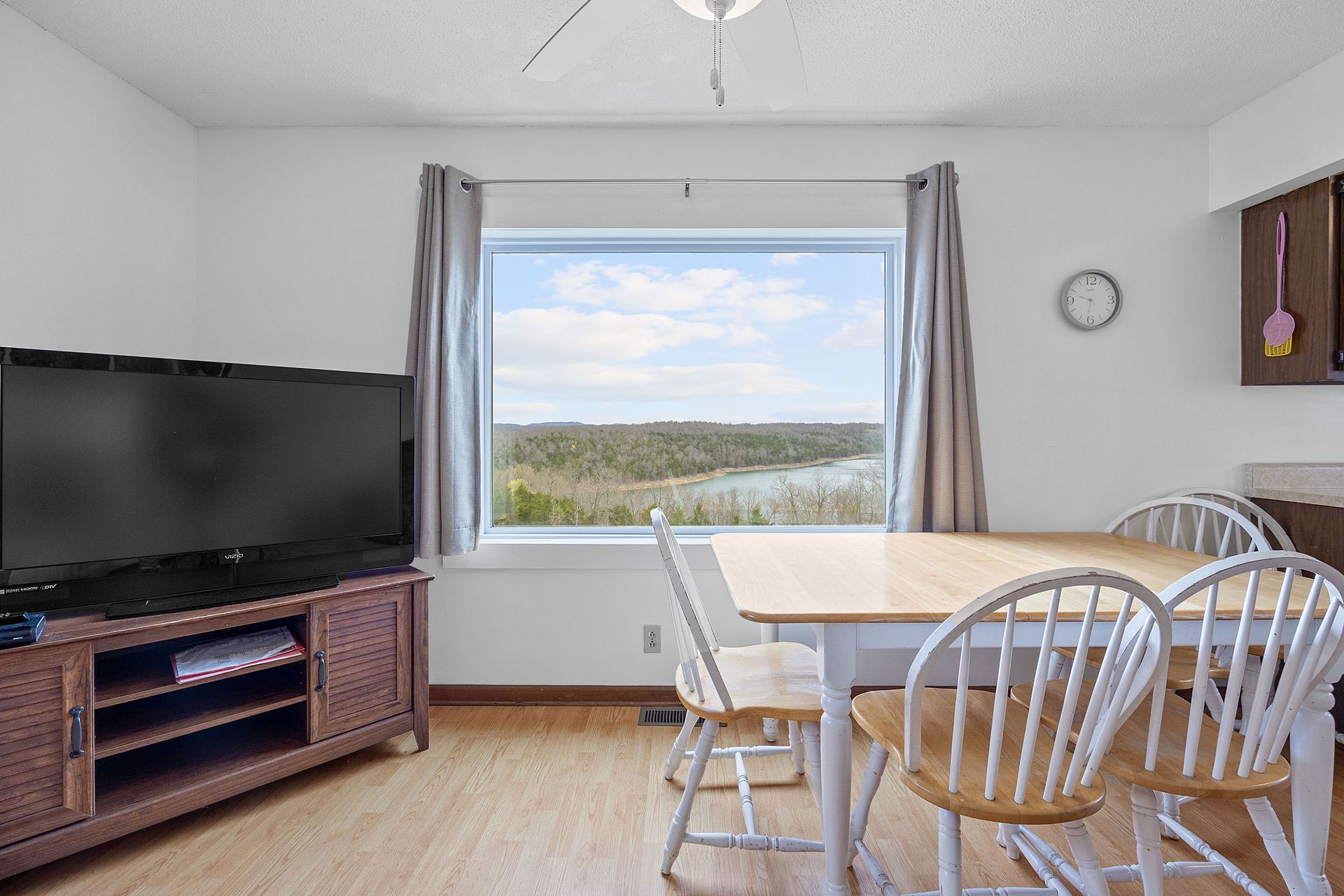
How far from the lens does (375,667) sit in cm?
224

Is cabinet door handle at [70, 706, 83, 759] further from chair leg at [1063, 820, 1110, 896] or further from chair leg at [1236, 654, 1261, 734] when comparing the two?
chair leg at [1236, 654, 1261, 734]

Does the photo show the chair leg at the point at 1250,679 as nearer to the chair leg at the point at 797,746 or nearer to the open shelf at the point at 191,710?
the chair leg at the point at 797,746

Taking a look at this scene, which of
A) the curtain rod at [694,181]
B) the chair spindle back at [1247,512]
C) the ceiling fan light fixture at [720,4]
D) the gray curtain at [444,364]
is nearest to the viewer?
the ceiling fan light fixture at [720,4]

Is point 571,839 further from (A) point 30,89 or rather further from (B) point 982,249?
(A) point 30,89

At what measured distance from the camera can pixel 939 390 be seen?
262cm

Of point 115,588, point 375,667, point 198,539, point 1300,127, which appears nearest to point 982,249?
point 1300,127

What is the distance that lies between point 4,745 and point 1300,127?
4.35m

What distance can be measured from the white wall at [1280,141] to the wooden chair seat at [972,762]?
2.30 metres

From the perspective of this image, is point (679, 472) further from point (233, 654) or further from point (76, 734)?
point (76, 734)

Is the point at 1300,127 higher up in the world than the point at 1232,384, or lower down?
higher up

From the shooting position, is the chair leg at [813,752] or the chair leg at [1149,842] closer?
the chair leg at [1149,842]

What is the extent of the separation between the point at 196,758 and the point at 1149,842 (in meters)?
2.45

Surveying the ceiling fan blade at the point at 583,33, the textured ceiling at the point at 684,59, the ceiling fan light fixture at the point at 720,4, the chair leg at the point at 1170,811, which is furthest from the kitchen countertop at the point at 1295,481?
the ceiling fan blade at the point at 583,33

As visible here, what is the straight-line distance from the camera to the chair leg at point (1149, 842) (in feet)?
4.32
